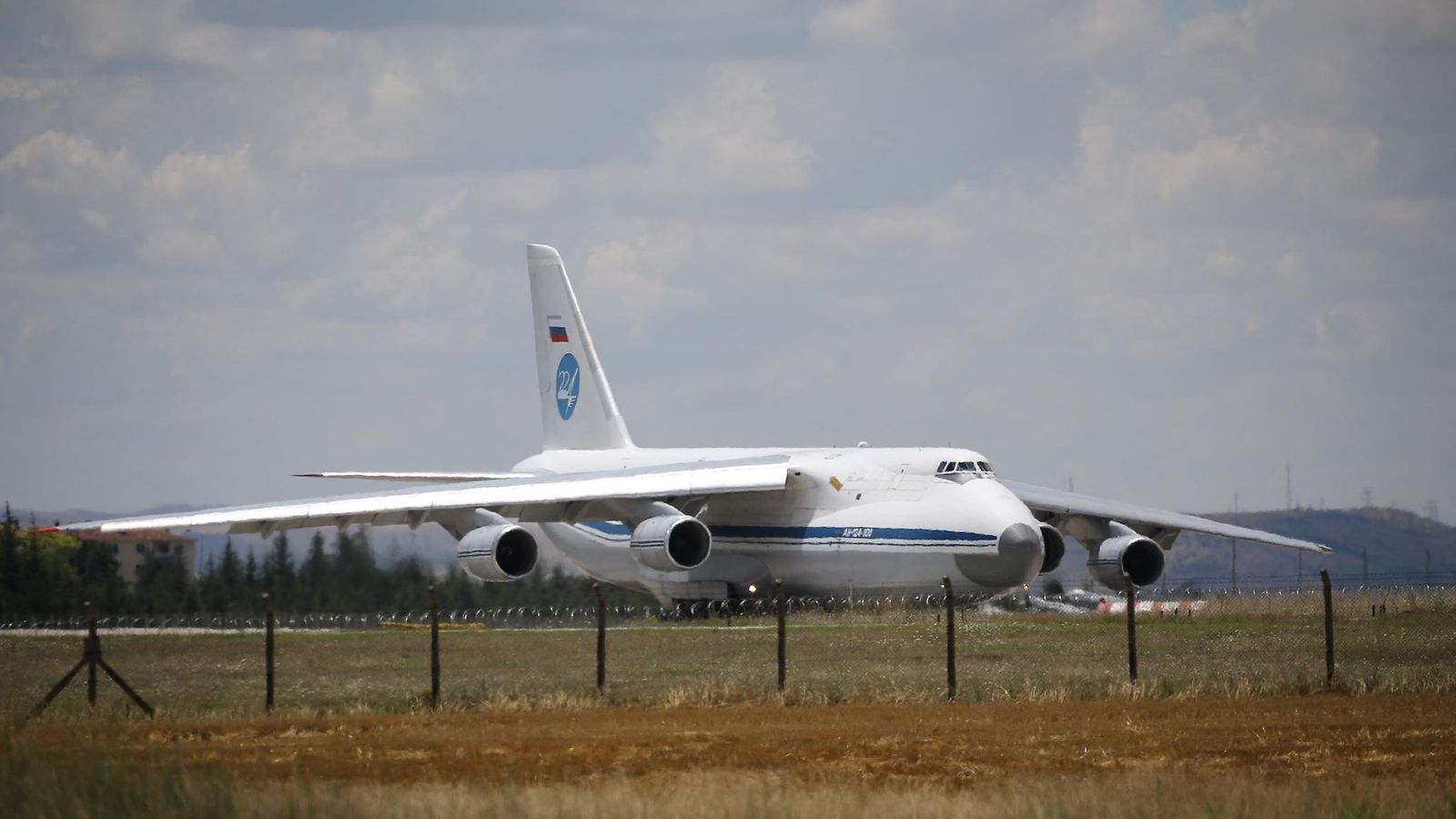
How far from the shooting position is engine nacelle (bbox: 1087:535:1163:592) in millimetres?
35250

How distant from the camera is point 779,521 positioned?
35.5 meters

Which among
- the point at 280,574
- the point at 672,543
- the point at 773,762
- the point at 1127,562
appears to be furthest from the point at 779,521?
the point at 773,762

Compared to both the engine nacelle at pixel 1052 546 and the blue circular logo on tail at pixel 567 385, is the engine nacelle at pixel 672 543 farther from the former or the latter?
the blue circular logo on tail at pixel 567 385

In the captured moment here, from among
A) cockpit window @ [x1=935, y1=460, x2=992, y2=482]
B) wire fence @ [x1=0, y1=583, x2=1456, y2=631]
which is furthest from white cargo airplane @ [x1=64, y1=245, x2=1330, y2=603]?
wire fence @ [x1=0, y1=583, x2=1456, y2=631]

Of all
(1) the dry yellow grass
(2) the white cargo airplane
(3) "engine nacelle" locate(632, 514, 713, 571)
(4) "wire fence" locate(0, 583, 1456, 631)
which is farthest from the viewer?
(4) "wire fence" locate(0, 583, 1456, 631)

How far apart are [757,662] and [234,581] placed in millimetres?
14519

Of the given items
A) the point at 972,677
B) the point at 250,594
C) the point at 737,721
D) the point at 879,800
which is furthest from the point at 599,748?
the point at 250,594

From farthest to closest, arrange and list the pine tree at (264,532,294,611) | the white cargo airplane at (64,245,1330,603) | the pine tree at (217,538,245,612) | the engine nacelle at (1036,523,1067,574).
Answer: the engine nacelle at (1036,523,1067,574) → the pine tree at (264,532,294,611) → the pine tree at (217,538,245,612) → the white cargo airplane at (64,245,1330,603)

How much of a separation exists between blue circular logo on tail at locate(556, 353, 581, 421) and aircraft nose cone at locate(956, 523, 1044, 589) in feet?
43.1

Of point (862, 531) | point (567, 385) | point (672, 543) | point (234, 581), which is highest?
point (567, 385)

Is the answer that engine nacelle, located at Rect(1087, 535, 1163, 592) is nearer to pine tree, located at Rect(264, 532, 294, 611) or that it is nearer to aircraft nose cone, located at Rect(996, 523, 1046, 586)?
aircraft nose cone, located at Rect(996, 523, 1046, 586)

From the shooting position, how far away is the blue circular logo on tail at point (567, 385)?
142 ft

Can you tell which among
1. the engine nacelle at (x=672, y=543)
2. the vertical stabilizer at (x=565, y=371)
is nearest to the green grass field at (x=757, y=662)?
the engine nacelle at (x=672, y=543)

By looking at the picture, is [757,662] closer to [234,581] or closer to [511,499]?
[511,499]
